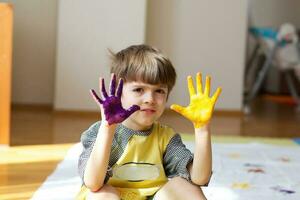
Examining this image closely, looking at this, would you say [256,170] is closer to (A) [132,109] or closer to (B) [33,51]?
(A) [132,109]

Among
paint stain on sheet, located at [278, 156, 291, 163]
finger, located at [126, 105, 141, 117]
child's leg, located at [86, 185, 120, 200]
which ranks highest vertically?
finger, located at [126, 105, 141, 117]

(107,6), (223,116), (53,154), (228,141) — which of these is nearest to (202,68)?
(223,116)

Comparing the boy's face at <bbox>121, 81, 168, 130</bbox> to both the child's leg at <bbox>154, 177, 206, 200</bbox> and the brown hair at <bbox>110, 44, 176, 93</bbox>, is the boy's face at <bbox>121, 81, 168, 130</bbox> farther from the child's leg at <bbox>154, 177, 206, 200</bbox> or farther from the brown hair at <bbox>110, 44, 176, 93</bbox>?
the child's leg at <bbox>154, 177, 206, 200</bbox>

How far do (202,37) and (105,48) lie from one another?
25.0 inches

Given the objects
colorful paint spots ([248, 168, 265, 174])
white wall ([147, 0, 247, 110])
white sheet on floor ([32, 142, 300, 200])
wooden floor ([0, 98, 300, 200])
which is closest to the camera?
white sheet on floor ([32, 142, 300, 200])

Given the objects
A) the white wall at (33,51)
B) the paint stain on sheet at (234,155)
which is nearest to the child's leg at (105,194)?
the paint stain on sheet at (234,155)

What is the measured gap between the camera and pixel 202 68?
3.24 metres

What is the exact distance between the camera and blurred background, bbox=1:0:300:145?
117 inches

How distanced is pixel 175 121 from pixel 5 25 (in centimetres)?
124

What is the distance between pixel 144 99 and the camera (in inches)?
40.2

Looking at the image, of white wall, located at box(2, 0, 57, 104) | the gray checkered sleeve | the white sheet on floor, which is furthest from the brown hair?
white wall, located at box(2, 0, 57, 104)

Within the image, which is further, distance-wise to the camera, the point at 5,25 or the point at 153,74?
the point at 5,25

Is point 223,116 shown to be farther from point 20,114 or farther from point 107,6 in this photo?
point 20,114

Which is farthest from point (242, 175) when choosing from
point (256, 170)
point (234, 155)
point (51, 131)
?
point (51, 131)
